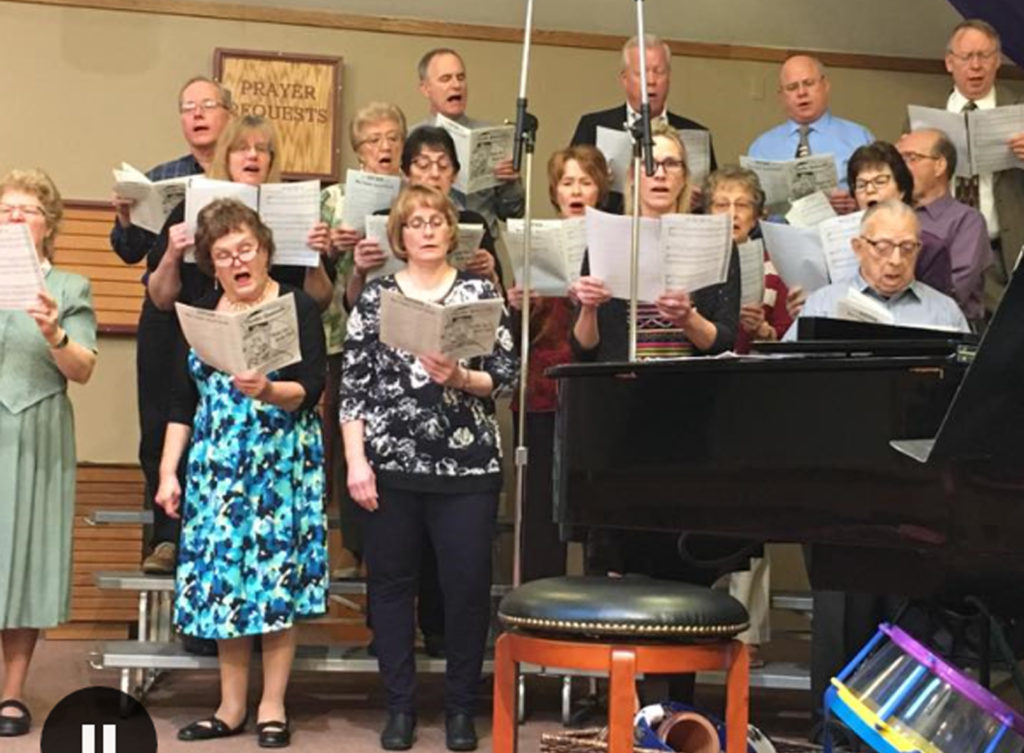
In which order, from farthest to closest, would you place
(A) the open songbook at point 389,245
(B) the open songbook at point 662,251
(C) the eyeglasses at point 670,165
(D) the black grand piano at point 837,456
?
(A) the open songbook at point 389,245 < (C) the eyeglasses at point 670,165 < (B) the open songbook at point 662,251 < (D) the black grand piano at point 837,456

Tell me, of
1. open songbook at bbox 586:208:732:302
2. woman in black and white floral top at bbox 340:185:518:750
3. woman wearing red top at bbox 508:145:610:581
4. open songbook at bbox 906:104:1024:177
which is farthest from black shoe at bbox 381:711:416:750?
open songbook at bbox 906:104:1024:177

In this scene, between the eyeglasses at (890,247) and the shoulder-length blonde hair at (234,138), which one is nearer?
the eyeglasses at (890,247)

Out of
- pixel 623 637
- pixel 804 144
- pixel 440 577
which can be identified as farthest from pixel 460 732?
pixel 804 144

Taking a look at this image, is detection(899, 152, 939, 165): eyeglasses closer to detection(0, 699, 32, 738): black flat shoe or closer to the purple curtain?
the purple curtain

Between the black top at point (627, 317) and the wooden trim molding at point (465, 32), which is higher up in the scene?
the wooden trim molding at point (465, 32)

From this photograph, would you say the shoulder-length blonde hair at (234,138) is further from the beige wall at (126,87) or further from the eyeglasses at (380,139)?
the beige wall at (126,87)

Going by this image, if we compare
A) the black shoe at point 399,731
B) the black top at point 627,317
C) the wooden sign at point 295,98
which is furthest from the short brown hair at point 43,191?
the wooden sign at point 295,98

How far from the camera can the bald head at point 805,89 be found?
16.2ft

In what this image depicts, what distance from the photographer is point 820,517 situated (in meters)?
2.45

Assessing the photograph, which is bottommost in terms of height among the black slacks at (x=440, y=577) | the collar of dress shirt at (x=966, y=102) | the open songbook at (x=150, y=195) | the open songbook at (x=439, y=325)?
the black slacks at (x=440, y=577)

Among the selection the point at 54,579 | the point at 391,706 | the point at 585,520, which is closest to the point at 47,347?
the point at 54,579

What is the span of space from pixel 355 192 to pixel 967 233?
1.69m

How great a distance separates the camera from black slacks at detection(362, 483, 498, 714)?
3.79 metres

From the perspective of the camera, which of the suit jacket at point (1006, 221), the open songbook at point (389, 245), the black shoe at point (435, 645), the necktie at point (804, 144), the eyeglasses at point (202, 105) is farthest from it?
the necktie at point (804, 144)
